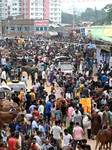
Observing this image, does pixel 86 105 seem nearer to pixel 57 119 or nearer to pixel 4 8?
pixel 57 119

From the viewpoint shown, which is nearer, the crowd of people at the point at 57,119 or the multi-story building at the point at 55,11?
the crowd of people at the point at 57,119

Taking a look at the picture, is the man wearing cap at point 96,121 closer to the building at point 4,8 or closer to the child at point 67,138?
the child at point 67,138

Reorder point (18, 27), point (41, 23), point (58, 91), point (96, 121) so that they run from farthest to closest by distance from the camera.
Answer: point (41, 23) → point (18, 27) → point (58, 91) → point (96, 121)

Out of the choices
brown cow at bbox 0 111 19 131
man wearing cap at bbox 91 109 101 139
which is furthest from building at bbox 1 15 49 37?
man wearing cap at bbox 91 109 101 139

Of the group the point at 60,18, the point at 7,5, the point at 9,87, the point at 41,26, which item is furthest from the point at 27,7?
the point at 9,87

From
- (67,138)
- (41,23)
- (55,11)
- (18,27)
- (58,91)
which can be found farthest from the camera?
(55,11)

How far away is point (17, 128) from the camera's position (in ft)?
29.7

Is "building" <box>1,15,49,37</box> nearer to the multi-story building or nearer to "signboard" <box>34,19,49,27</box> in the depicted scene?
"signboard" <box>34,19,49,27</box>

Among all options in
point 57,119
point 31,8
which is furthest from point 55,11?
point 57,119

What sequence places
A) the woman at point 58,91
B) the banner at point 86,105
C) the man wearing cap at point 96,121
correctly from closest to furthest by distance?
the man wearing cap at point 96,121, the banner at point 86,105, the woman at point 58,91

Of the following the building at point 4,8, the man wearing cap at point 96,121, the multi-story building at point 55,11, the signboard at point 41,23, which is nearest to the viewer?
the man wearing cap at point 96,121

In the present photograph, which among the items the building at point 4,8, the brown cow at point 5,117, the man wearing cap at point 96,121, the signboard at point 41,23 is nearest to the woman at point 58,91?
the brown cow at point 5,117

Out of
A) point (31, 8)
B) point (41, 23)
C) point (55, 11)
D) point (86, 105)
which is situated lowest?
point (86, 105)

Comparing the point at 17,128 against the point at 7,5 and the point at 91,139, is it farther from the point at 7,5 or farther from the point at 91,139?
the point at 7,5
